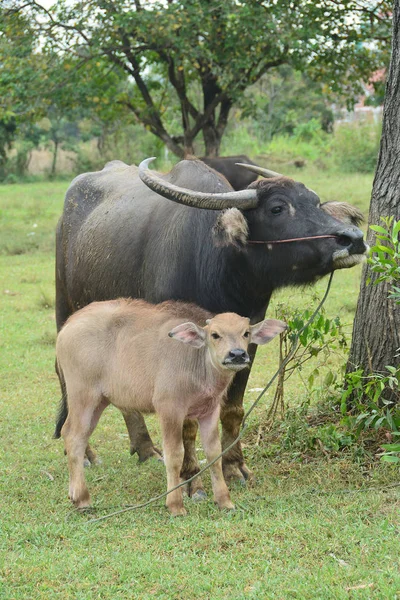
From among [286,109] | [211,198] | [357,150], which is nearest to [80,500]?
[211,198]

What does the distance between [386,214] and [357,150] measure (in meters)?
19.4

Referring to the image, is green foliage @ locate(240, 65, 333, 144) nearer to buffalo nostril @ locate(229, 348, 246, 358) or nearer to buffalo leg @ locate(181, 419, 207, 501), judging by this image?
buffalo leg @ locate(181, 419, 207, 501)

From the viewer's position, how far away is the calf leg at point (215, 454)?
177 inches

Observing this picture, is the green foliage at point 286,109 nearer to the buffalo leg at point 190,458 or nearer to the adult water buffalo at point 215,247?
the adult water buffalo at point 215,247

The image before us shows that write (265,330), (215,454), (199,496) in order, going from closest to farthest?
(265,330), (215,454), (199,496)

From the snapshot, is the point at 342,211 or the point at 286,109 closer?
the point at 342,211

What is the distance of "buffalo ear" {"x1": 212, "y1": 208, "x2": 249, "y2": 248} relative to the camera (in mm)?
4555

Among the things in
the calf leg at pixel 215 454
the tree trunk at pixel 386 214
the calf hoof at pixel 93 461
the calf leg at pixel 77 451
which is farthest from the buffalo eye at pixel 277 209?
the calf hoof at pixel 93 461

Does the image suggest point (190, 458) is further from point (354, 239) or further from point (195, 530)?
point (354, 239)

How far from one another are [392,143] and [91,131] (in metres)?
28.8

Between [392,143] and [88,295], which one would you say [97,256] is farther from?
[392,143]

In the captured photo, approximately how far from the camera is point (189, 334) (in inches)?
170

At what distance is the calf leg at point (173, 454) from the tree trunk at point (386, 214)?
1.38 meters

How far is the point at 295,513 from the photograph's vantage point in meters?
4.27
